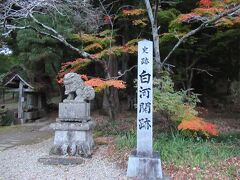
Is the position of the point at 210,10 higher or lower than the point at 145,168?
higher

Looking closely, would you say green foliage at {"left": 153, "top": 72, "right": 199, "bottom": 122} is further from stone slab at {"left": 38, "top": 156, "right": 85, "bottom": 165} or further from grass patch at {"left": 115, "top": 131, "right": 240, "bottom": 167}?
stone slab at {"left": 38, "top": 156, "right": 85, "bottom": 165}

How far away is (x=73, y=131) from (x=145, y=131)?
2.30 metres

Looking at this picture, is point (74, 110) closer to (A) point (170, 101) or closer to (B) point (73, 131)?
(B) point (73, 131)

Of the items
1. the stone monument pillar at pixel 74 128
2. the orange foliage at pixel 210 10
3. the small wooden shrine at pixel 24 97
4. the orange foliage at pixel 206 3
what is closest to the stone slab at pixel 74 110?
the stone monument pillar at pixel 74 128

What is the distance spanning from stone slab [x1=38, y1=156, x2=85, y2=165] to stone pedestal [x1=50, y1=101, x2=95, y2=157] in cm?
38

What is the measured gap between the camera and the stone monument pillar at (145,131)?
620 cm

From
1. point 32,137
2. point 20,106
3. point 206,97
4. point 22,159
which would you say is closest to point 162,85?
point 22,159

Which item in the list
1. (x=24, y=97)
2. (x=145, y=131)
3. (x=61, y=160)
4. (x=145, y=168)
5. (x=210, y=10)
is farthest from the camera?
(x=24, y=97)

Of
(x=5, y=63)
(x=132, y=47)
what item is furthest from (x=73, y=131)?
(x=5, y=63)

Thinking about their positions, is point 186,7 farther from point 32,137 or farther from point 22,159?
point 22,159

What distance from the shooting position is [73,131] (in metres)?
7.93

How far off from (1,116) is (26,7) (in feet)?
28.2

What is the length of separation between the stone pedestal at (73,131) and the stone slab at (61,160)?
1.23 ft

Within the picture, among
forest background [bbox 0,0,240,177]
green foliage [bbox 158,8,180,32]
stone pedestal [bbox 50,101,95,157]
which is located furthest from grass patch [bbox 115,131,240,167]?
green foliage [bbox 158,8,180,32]
